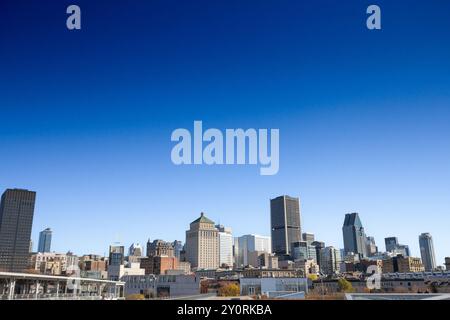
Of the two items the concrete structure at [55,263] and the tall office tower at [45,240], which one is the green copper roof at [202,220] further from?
the tall office tower at [45,240]

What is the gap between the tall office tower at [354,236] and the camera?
9269 cm

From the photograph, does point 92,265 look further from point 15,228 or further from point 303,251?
point 303,251

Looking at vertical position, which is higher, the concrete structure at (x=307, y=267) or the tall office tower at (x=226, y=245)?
the tall office tower at (x=226, y=245)

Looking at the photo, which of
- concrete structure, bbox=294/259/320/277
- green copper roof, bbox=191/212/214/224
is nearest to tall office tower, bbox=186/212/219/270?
green copper roof, bbox=191/212/214/224

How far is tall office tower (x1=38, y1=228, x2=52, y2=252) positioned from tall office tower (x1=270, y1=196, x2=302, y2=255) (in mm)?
63398

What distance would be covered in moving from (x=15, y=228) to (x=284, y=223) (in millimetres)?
52901

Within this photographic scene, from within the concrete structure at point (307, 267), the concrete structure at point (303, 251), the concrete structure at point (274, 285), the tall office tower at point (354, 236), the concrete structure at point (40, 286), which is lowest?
the concrete structure at point (274, 285)

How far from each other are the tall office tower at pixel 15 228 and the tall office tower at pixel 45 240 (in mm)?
44233

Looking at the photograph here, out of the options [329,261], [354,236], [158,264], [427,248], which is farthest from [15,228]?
[427,248]

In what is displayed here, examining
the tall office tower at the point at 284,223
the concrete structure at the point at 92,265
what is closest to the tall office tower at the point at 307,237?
the tall office tower at the point at 284,223

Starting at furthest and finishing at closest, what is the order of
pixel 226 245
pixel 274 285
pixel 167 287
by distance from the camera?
pixel 226 245, pixel 274 285, pixel 167 287

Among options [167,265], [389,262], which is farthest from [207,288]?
[389,262]

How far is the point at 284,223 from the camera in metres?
90.9
